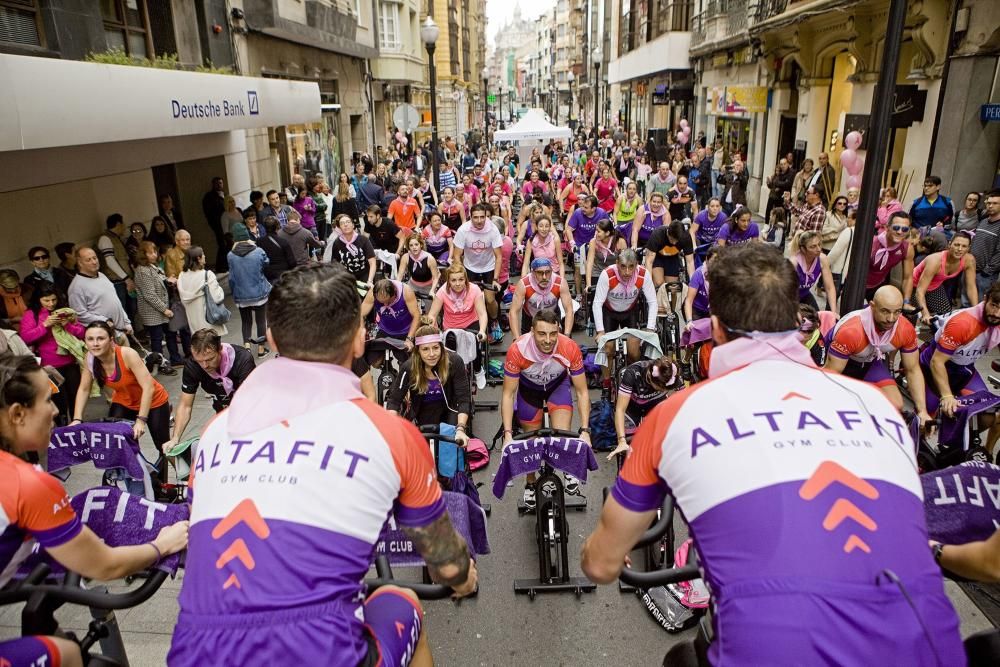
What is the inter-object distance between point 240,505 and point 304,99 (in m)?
15.1

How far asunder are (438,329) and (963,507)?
391 centimetres

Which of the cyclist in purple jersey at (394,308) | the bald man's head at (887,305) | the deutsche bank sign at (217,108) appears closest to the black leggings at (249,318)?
the cyclist in purple jersey at (394,308)

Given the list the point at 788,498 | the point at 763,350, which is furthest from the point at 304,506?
the point at 763,350

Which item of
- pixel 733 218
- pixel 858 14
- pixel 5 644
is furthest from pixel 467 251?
pixel 858 14

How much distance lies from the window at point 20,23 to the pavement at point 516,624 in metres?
7.76

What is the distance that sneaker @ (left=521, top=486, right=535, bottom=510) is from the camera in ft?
18.7

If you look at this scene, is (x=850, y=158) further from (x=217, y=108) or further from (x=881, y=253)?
(x=217, y=108)

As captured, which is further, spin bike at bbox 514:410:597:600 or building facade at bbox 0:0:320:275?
building facade at bbox 0:0:320:275

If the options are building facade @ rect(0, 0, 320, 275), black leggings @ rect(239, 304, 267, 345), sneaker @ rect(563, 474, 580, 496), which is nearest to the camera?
sneaker @ rect(563, 474, 580, 496)

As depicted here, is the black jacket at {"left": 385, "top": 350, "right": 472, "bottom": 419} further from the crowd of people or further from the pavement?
the pavement

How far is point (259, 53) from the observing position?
17.6 m

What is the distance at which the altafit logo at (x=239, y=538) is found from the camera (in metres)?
1.77

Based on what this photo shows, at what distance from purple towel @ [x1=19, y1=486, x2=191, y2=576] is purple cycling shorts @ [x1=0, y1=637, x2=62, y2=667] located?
0.55 m

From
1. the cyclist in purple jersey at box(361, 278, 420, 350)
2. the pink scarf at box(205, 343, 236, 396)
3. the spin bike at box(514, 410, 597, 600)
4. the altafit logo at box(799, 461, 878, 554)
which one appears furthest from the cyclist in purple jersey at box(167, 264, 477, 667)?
the cyclist in purple jersey at box(361, 278, 420, 350)
